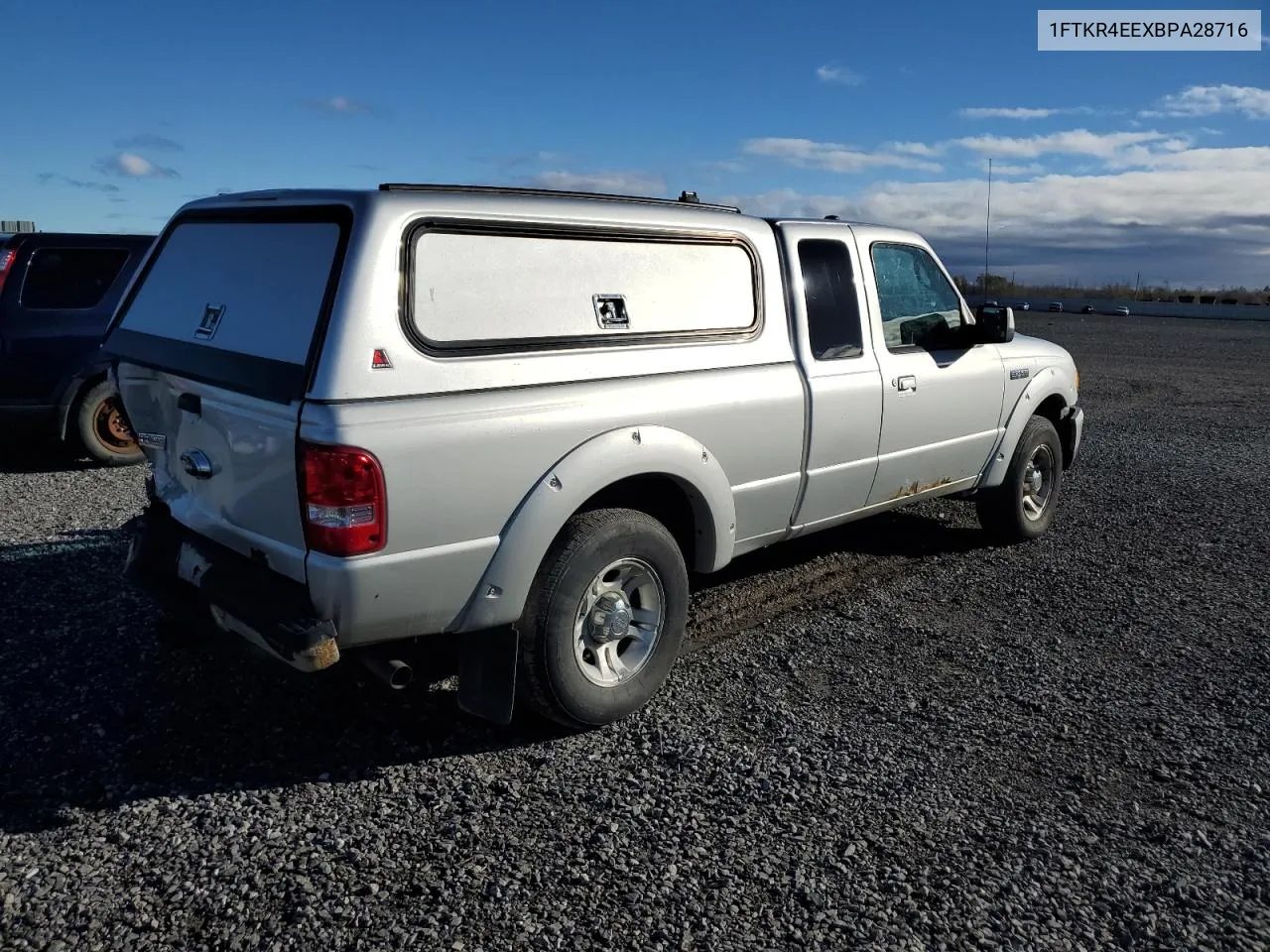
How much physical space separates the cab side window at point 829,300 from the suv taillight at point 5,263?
22.4 feet

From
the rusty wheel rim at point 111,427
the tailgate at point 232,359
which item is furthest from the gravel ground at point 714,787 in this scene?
the rusty wheel rim at point 111,427

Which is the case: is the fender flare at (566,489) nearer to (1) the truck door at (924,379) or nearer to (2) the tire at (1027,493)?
(1) the truck door at (924,379)

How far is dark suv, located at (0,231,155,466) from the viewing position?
8.38 meters

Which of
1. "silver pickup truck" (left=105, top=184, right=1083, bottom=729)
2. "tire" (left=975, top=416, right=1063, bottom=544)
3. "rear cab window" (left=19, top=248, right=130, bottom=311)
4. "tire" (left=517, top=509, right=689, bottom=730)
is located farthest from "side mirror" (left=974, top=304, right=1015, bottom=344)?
"rear cab window" (left=19, top=248, right=130, bottom=311)

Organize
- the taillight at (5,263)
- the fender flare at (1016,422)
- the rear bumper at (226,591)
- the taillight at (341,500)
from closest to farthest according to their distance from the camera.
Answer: the taillight at (341,500) → the rear bumper at (226,591) → the fender flare at (1016,422) → the taillight at (5,263)

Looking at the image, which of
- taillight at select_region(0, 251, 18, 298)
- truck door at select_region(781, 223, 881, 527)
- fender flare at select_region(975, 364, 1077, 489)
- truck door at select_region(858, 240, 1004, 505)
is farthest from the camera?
taillight at select_region(0, 251, 18, 298)

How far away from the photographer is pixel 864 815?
11.6 ft

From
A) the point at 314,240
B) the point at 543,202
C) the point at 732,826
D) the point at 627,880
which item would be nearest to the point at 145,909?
the point at 627,880

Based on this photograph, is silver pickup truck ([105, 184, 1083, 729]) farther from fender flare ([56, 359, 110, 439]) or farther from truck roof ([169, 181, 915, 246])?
fender flare ([56, 359, 110, 439])

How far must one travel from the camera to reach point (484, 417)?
3.53 metres

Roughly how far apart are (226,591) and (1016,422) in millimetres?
4875

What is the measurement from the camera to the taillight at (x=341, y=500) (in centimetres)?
321

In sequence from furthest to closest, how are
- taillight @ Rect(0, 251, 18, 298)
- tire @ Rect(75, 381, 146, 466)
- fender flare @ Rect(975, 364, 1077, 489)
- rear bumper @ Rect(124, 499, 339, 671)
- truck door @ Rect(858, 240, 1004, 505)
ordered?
tire @ Rect(75, 381, 146, 466) < taillight @ Rect(0, 251, 18, 298) < fender flare @ Rect(975, 364, 1077, 489) < truck door @ Rect(858, 240, 1004, 505) < rear bumper @ Rect(124, 499, 339, 671)

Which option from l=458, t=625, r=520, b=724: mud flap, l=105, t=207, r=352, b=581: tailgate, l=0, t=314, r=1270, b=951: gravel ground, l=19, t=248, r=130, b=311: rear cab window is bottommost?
l=0, t=314, r=1270, b=951: gravel ground
